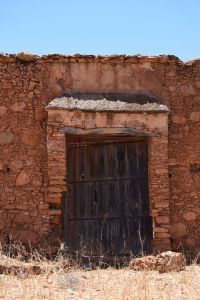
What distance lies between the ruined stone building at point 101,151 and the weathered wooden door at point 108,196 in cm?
2

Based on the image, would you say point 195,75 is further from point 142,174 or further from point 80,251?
point 80,251

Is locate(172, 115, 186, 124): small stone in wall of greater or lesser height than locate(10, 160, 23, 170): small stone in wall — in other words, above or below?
above

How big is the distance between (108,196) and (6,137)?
6.95ft

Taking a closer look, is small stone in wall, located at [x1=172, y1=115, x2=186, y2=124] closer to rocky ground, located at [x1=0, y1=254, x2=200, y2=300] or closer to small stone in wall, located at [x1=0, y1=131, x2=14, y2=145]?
rocky ground, located at [x1=0, y1=254, x2=200, y2=300]

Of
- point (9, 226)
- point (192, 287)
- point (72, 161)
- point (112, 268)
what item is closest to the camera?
point (192, 287)

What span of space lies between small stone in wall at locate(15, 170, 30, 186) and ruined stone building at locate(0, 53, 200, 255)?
0.02m

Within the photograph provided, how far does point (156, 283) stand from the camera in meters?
6.09

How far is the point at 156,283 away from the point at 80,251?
255cm

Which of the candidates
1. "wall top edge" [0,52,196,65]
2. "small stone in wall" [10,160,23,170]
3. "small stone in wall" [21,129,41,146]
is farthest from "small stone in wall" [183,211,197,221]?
"small stone in wall" [10,160,23,170]

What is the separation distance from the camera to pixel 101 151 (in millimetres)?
8836

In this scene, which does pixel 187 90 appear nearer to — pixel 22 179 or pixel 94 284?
pixel 22 179

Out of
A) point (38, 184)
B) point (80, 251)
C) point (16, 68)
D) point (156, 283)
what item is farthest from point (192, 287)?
point (16, 68)

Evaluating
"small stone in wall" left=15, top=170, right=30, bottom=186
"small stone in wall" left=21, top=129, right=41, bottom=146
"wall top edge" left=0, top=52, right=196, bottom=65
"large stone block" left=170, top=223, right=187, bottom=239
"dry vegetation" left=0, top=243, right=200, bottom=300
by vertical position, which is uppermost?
→ "wall top edge" left=0, top=52, right=196, bottom=65

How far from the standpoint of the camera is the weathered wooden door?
338 inches
